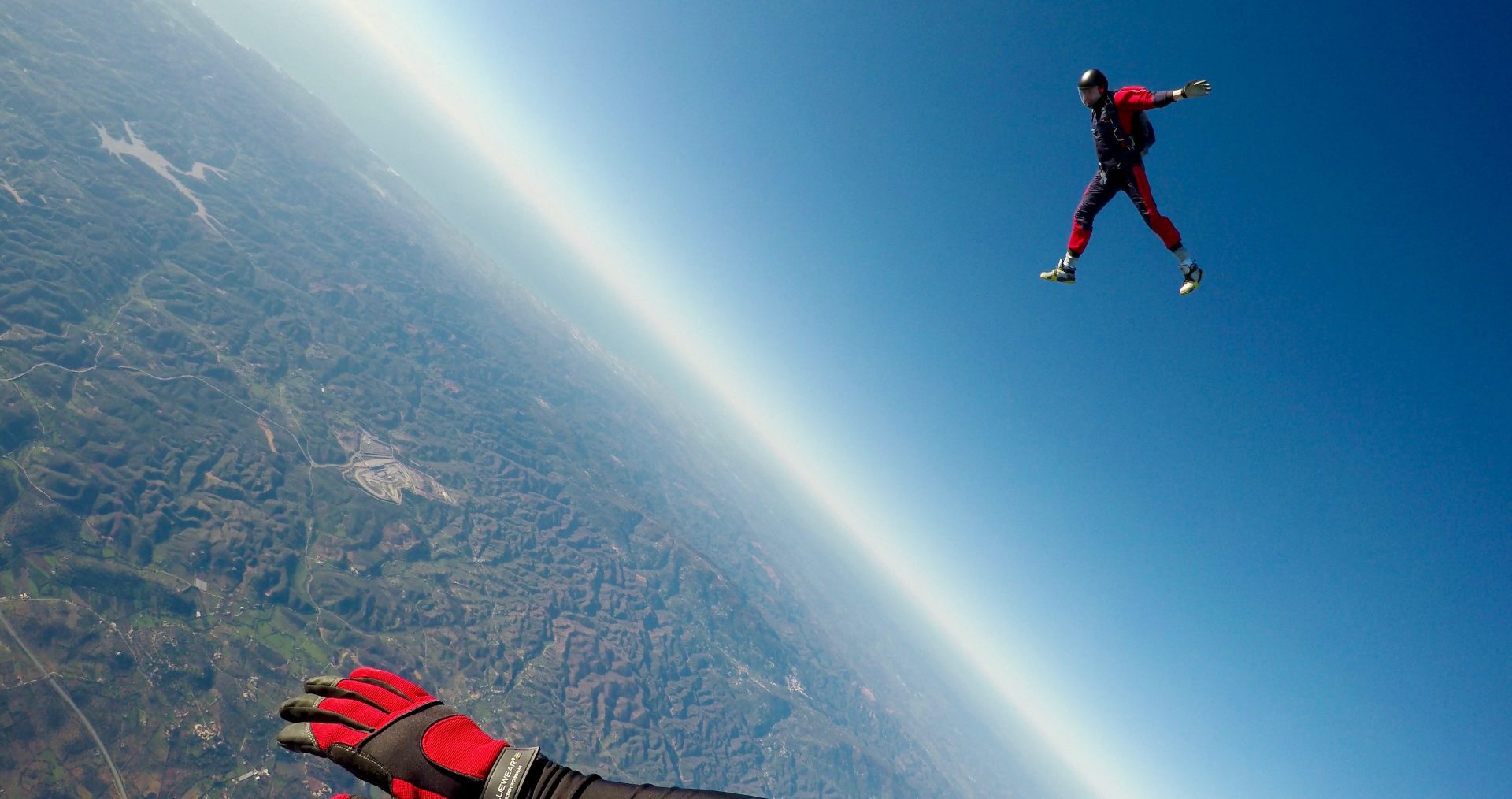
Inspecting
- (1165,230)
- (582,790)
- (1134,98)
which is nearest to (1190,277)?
(1165,230)

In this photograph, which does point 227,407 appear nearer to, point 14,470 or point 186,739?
point 14,470

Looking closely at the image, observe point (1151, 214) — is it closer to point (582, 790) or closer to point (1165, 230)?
point (1165, 230)

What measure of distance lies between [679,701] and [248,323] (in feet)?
507

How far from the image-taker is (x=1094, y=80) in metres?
6.63

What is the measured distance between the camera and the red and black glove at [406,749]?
9.43 feet

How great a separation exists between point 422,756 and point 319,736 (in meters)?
0.58

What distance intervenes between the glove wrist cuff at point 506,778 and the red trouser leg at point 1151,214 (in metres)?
8.58

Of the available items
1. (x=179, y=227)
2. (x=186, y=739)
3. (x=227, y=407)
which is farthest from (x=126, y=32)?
(x=186, y=739)

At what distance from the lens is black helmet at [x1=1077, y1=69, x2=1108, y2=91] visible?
6602 mm

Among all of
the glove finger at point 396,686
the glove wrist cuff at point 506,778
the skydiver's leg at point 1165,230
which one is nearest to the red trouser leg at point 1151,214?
the skydiver's leg at point 1165,230

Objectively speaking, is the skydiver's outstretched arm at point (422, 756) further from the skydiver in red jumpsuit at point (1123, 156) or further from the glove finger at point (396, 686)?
the skydiver in red jumpsuit at point (1123, 156)

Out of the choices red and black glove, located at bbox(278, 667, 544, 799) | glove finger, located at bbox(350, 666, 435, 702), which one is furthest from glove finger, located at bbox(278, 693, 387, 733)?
glove finger, located at bbox(350, 666, 435, 702)

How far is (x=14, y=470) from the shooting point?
77562 millimetres

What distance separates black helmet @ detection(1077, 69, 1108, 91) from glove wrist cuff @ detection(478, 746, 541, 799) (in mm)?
8588
